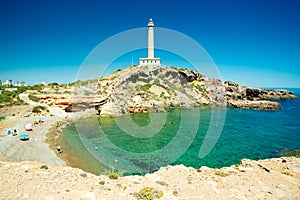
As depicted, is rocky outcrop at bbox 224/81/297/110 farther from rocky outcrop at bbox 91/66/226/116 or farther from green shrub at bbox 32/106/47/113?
green shrub at bbox 32/106/47/113

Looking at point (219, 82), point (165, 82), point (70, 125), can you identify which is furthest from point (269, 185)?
point (219, 82)

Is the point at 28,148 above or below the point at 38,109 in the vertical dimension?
below

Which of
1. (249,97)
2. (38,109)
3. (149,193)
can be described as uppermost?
(249,97)

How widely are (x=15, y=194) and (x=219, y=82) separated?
80.6 meters

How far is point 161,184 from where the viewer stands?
33.3ft

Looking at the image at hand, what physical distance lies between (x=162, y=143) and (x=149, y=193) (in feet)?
53.2

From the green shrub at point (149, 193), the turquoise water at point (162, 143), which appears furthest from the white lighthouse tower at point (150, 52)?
the green shrub at point (149, 193)

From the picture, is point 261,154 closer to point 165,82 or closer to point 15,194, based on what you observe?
point 15,194

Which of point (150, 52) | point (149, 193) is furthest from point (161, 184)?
point (150, 52)

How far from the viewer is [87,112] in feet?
142

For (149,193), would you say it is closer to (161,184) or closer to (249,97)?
(161,184)

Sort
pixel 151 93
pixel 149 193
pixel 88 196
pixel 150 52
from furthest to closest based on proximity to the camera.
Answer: pixel 150 52 < pixel 151 93 < pixel 149 193 < pixel 88 196

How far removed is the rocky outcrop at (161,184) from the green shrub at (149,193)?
0.37 ft

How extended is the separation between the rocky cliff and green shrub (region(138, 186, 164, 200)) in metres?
34.7
